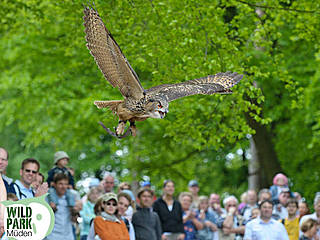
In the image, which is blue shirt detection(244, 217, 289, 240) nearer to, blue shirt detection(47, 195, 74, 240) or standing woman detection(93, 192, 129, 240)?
standing woman detection(93, 192, 129, 240)

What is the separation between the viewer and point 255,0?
11.2 m

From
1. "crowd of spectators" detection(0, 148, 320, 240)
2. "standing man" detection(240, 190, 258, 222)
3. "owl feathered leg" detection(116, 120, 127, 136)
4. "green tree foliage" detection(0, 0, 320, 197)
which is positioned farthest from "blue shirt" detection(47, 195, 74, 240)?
"standing man" detection(240, 190, 258, 222)

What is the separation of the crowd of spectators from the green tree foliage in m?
1.07

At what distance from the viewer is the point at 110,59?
254 inches

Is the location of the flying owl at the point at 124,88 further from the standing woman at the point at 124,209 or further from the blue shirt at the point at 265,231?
the blue shirt at the point at 265,231

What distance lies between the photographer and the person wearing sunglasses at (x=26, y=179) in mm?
8062

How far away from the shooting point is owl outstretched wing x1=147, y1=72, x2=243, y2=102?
21.1 ft

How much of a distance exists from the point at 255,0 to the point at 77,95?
709 centimetres

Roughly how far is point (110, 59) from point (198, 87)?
1.00m

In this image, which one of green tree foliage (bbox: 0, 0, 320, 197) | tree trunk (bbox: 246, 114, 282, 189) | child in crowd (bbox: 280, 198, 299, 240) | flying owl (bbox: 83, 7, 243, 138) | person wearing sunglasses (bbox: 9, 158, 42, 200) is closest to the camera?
flying owl (bbox: 83, 7, 243, 138)

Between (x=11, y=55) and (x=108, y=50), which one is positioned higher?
(x=11, y=55)

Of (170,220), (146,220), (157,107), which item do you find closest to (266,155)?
(170,220)

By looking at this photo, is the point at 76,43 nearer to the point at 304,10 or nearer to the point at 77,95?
the point at 304,10

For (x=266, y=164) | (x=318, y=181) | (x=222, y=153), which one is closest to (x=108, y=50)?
(x=266, y=164)
